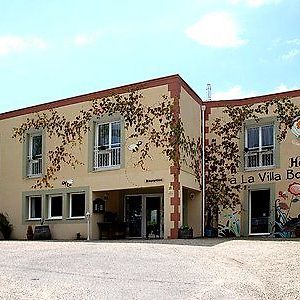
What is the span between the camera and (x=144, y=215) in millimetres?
23219

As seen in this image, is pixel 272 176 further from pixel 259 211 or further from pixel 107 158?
pixel 107 158

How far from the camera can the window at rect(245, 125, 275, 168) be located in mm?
22516

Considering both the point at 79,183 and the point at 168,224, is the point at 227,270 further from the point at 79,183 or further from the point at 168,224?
the point at 79,183

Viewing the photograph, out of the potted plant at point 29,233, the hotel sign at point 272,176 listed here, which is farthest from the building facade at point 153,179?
the potted plant at point 29,233

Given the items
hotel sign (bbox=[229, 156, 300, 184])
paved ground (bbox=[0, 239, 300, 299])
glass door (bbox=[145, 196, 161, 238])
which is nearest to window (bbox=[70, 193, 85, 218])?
glass door (bbox=[145, 196, 161, 238])

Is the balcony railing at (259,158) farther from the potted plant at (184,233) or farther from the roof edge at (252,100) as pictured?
the potted plant at (184,233)

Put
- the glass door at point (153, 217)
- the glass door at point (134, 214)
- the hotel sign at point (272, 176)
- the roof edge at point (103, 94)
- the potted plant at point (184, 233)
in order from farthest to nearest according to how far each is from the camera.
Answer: the glass door at point (134, 214)
the glass door at point (153, 217)
the hotel sign at point (272, 176)
the roof edge at point (103, 94)
the potted plant at point (184, 233)

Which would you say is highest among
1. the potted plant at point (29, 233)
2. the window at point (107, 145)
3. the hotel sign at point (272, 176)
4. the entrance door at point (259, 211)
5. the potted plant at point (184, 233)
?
the window at point (107, 145)

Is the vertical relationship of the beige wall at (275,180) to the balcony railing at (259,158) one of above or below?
below

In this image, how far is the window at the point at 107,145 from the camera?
21953 millimetres

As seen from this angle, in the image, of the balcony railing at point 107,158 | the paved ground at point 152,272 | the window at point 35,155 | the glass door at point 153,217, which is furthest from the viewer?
the window at point 35,155

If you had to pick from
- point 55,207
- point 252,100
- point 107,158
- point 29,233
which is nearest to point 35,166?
point 55,207

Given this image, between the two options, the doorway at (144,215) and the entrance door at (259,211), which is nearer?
the entrance door at (259,211)

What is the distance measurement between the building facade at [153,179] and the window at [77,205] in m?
0.04
